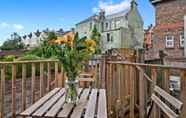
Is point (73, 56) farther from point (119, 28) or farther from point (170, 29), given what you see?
point (119, 28)

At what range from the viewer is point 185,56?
398 inches

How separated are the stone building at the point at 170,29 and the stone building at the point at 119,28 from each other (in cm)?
1409

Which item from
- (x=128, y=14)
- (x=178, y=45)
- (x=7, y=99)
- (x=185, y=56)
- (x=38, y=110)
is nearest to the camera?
(x=38, y=110)

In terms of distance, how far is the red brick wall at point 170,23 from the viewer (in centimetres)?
1077

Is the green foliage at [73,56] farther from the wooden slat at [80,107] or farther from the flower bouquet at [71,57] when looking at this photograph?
the wooden slat at [80,107]

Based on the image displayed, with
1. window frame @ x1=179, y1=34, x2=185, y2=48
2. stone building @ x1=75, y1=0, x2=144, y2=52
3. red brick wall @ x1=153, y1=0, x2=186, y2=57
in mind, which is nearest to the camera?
window frame @ x1=179, y1=34, x2=185, y2=48

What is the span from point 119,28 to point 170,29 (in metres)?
15.0

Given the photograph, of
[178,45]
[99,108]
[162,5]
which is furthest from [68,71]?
[162,5]

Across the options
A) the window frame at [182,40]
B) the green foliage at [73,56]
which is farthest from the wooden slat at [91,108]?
the window frame at [182,40]

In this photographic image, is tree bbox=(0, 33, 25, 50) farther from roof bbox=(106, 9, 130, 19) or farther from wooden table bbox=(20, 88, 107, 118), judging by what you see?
wooden table bbox=(20, 88, 107, 118)

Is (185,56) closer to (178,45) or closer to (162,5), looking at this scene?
(178,45)

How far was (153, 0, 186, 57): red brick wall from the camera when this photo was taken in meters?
10.8

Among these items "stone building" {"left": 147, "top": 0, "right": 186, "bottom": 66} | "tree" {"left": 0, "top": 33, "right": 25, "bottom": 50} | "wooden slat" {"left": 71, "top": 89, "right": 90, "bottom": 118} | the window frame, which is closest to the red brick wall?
"stone building" {"left": 147, "top": 0, "right": 186, "bottom": 66}

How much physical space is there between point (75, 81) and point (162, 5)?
10049mm
